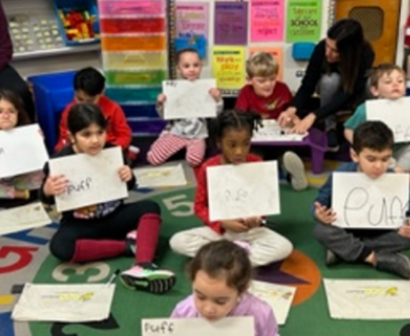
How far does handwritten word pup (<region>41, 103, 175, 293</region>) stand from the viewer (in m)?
1.92

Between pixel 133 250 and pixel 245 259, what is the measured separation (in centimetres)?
92

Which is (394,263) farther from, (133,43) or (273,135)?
(133,43)

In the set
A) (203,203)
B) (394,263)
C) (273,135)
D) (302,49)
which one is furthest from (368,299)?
(302,49)

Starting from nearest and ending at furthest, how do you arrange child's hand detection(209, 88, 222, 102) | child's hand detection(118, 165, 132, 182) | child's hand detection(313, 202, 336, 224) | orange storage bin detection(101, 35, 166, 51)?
child's hand detection(313, 202, 336, 224) → child's hand detection(118, 165, 132, 182) → child's hand detection(209, 88, 222, 102) → orange storage bin detection(101, 35, 166, 51)

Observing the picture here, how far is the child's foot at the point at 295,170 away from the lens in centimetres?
259

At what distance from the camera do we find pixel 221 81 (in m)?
3.20

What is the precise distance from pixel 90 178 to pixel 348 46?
142cm

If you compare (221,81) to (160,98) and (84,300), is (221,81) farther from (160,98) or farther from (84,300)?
(84,300)

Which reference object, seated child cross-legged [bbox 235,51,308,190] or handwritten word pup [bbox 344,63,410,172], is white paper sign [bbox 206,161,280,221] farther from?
seated child cross-legged [bbox 235,51,308,190]

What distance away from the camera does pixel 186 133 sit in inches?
117

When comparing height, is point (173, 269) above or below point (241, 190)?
below

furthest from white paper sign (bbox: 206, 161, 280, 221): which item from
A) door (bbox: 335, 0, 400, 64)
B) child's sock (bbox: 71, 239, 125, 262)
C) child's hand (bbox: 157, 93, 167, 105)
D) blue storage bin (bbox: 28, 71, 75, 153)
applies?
door (bbox: 335, 0, 400, 64)

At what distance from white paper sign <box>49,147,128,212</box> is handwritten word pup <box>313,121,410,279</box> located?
26.9 inches

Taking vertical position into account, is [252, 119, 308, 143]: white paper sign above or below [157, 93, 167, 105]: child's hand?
below
